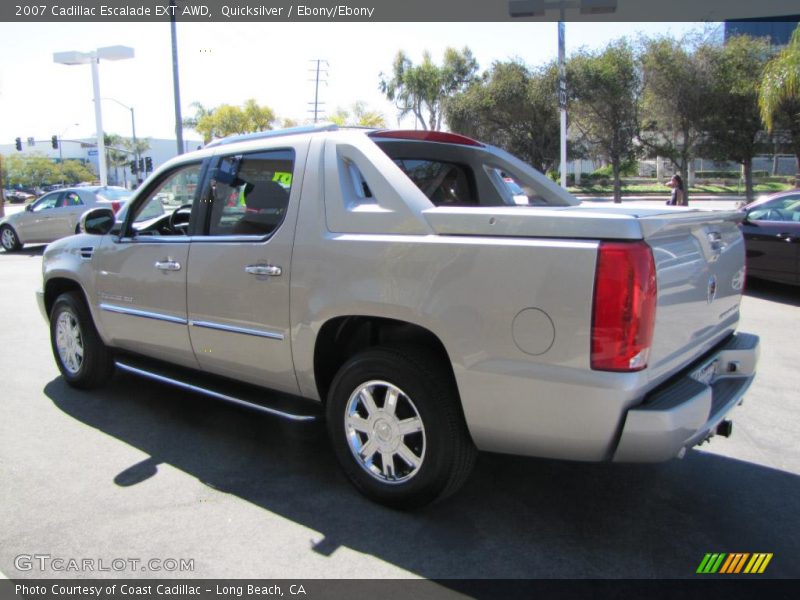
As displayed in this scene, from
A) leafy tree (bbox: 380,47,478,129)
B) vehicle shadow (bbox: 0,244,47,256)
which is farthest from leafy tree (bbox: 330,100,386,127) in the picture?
vehicle shadow (bbox: 0,244,47,256)

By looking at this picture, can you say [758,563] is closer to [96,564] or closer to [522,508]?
[522,508]

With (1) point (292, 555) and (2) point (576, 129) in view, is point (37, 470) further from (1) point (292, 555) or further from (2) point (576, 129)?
(2) point (576, 129)

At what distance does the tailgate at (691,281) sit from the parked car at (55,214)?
15.4 metres

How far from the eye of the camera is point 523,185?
4.67 metres

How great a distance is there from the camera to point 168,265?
4.20m

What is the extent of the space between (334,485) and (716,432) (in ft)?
→ 6.59

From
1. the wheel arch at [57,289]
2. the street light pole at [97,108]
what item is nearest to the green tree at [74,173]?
the street light pole at [97,108]

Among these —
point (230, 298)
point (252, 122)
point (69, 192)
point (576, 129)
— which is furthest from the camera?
point (252, 122)

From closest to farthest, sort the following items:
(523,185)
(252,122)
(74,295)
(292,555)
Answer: (292,555), (523,185), (74,295), (252,122)

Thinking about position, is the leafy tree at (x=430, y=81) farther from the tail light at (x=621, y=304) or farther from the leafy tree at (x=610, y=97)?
the tail light at (x=621, y=304)

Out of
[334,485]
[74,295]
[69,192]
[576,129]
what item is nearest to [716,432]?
[334,485]

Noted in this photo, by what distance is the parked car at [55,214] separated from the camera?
16.2 meters

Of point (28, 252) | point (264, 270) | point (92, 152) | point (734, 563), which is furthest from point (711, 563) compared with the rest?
point (92, 152)

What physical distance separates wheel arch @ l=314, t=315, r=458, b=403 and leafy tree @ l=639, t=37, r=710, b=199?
21439 mm
